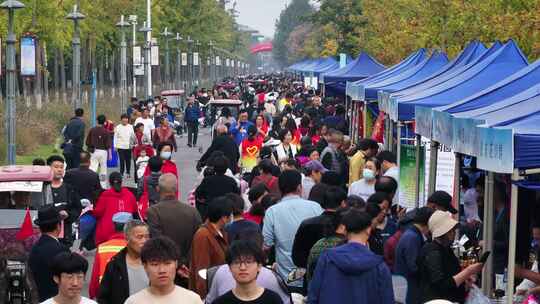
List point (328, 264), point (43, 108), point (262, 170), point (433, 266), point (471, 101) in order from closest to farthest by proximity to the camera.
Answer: point (328, 264) < point (433, 266) < point (471, 101) < point (262, 170) < point (43, 108)

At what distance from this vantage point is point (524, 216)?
13094 millimetres

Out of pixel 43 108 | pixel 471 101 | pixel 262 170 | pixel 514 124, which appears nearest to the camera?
pixel 514 124

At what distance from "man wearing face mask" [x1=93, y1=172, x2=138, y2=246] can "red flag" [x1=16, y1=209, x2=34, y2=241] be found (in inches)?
115

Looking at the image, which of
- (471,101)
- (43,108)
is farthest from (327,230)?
(43,108)

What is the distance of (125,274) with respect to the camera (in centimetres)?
996

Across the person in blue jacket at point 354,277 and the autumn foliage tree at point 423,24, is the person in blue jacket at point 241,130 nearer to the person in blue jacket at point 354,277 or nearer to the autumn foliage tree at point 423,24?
the autumn foliage tree at point 423,24

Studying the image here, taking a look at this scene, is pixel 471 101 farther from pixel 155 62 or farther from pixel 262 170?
pixel 155 62

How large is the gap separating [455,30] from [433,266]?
3046 centimetres

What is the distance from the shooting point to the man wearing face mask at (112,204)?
15.9m

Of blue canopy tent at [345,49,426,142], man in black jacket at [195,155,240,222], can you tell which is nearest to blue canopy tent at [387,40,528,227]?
man in black jacket at [195,155,240,222]

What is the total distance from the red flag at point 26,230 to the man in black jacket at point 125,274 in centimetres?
245

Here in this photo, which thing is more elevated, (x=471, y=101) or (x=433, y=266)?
(x=471, y=101)

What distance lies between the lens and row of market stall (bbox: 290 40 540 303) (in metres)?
10.4

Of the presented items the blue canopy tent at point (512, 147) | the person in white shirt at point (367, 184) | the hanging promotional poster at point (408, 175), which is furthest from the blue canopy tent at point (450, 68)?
the blue canopy tent at point (512, 147)
